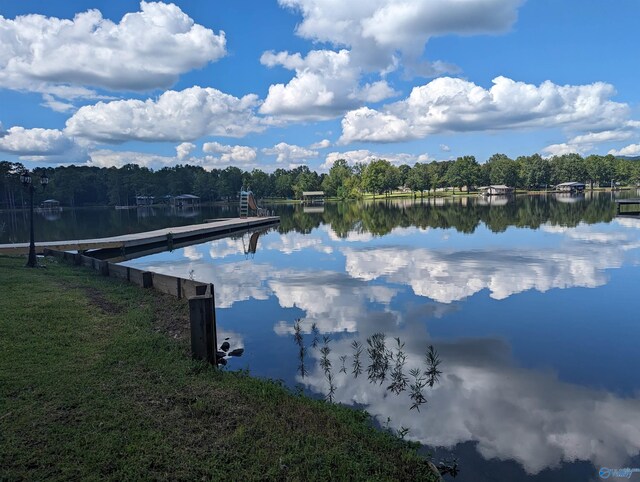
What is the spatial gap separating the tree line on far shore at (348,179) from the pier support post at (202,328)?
373 feet

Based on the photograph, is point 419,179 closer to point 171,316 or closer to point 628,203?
point 628,203

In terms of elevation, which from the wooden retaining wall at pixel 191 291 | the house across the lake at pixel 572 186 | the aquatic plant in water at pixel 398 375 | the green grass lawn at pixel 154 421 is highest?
the house across the lake at pixel 572 186

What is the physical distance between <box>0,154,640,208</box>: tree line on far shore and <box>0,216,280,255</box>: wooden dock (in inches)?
3360

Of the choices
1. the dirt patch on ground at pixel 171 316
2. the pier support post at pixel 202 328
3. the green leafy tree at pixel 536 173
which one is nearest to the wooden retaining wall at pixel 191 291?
the pier support post at pixel 202 328

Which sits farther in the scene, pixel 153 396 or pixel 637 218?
pixel 637 218

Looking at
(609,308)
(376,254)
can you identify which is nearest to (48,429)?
(609,308)

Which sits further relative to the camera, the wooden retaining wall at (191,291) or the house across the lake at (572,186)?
the house across the lake at (572,186)

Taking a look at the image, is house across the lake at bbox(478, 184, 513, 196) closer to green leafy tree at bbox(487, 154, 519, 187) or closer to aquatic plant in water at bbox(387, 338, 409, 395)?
green leafy tree at bbox(487, 154, 519, 187)

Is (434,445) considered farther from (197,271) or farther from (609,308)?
(197,271)

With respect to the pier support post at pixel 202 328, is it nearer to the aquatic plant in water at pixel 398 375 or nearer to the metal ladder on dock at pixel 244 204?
the aquatic plant in water at pixel 398 375

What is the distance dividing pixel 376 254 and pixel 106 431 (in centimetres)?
1753

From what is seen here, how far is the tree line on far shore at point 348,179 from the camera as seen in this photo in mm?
120062

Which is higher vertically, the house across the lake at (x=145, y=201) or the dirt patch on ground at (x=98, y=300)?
the house across the lake at (x=145, y=201)

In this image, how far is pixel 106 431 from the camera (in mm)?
4695
